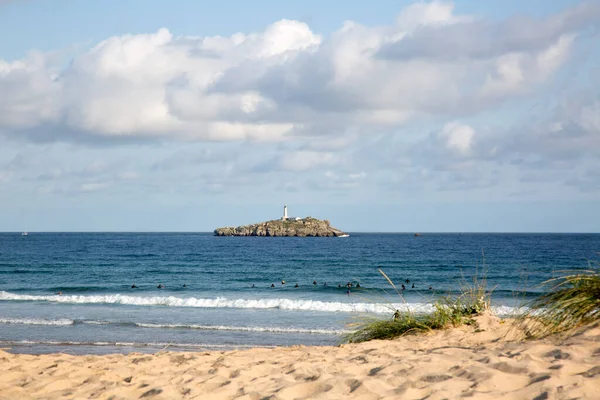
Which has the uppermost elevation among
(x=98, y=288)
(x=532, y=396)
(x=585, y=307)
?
(x=585, y=307)

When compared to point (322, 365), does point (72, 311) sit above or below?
below

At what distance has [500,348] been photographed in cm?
615

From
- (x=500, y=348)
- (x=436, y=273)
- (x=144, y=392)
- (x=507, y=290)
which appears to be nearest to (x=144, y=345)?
(x=144, y=392)

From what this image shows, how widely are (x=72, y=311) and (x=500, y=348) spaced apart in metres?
18.2

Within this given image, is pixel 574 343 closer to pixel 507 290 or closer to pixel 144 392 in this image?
pixel 144 392

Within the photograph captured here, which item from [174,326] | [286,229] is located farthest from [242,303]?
[286,229]

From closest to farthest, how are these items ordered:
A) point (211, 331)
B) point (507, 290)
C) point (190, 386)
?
1. point (190, 386)
2. point (211, 331)
3. point (507, 290)

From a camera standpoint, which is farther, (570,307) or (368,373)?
(570,307)

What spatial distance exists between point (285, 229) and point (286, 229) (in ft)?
0.94

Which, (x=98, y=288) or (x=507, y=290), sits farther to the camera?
(x=98, y=288)

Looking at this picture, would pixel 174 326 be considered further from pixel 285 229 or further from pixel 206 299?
pixel 285 229

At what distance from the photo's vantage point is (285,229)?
13962 centimetres

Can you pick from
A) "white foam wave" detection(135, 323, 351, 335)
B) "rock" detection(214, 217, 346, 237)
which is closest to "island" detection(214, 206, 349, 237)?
"rock" detection(214, 217, 346, 237)

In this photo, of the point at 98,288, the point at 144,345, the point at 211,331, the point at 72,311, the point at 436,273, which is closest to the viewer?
the point at 144,345
